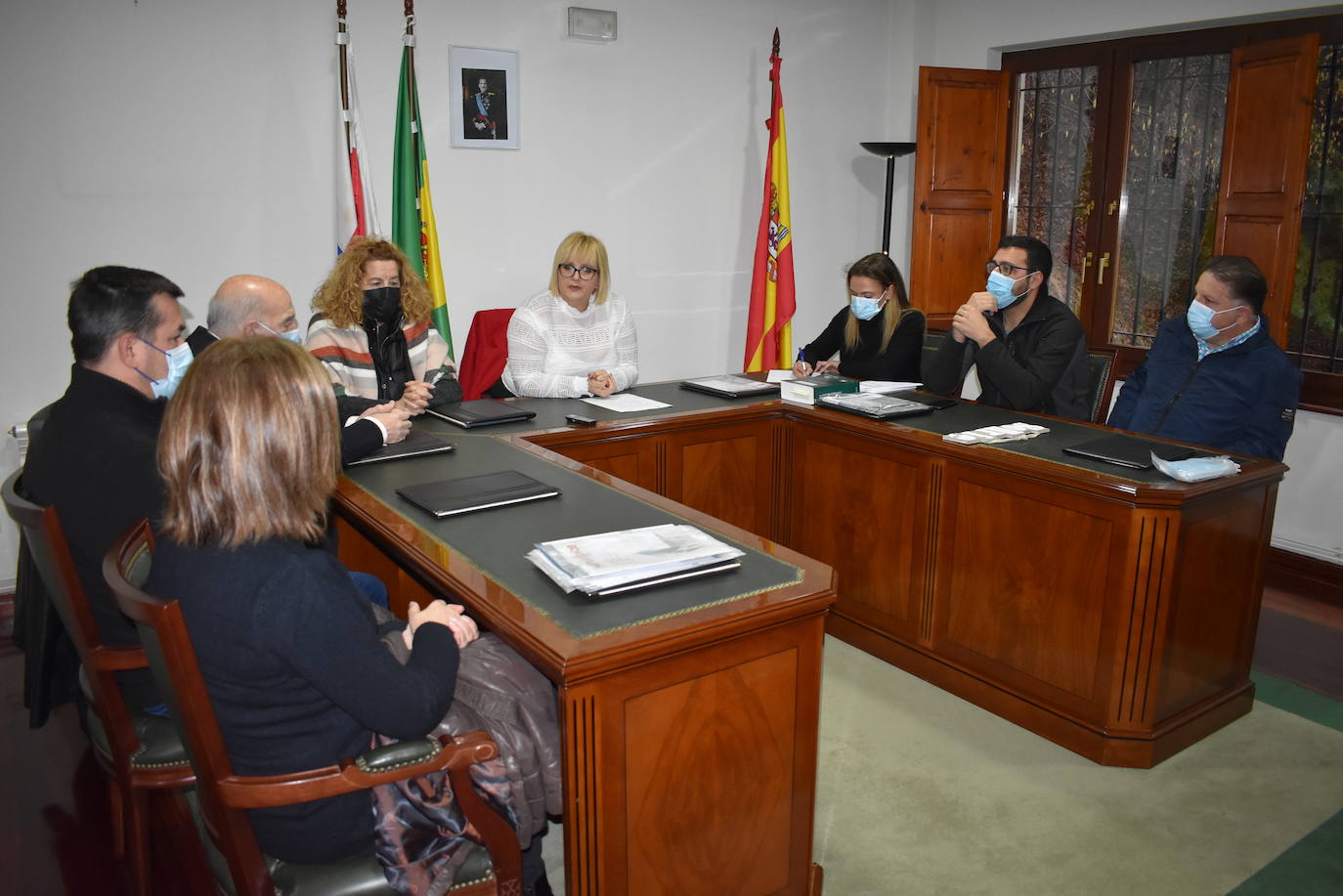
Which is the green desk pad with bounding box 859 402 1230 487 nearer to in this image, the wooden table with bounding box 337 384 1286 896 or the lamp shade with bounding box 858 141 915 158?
the wooden table with bounding box 337 384 1286 896

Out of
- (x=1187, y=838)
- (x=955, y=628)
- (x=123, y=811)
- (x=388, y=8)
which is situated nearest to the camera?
(x=123, y=811)

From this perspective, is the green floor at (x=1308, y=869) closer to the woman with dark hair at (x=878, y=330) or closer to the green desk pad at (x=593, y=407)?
the green desk pad at (x=593, y=407)

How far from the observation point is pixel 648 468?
9.84 feet

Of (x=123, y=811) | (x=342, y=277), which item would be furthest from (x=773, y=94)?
(x=123, y=811)

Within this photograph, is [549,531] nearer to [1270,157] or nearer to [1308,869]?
[1308,869]

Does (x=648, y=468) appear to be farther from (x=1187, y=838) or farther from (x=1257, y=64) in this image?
(x=1257, y=64)

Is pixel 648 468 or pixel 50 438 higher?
pixel 50 438

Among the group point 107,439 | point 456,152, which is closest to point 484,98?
point 456,152

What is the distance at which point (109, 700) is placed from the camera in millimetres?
1619

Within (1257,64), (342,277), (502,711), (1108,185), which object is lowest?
(502,711)

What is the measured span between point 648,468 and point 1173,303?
291 centimetres

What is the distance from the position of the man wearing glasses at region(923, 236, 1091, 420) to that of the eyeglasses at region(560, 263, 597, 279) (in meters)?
1.32

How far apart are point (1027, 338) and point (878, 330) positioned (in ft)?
2.26

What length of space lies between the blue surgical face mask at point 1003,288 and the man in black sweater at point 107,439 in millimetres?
2464
